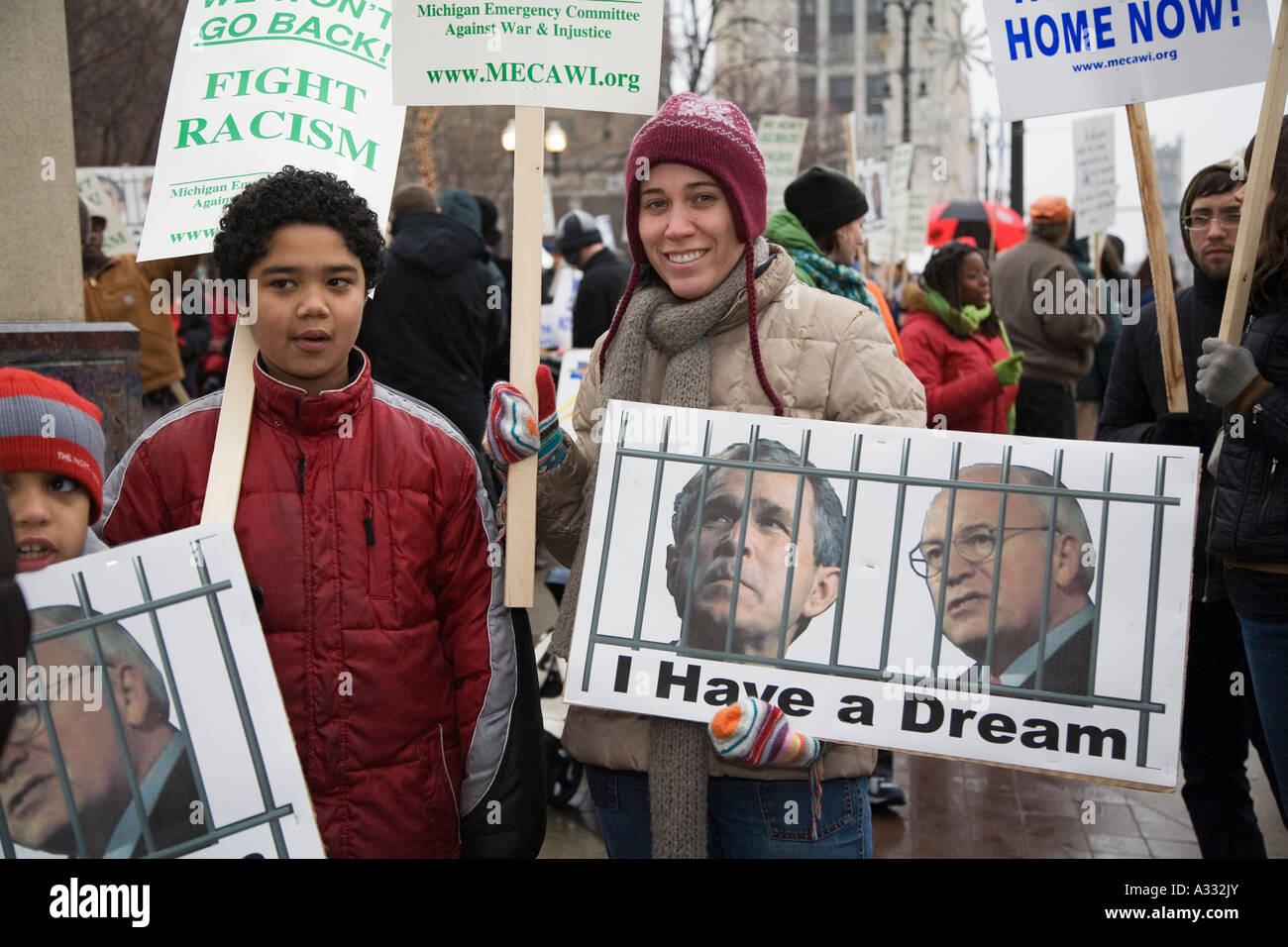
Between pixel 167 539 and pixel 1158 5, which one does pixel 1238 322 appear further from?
pixel 167 539

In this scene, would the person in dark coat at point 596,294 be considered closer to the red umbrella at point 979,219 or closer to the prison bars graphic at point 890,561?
the prison bars graphic at point 890,561

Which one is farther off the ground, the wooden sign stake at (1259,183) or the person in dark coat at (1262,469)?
the wooden sign stake at (1259,183)

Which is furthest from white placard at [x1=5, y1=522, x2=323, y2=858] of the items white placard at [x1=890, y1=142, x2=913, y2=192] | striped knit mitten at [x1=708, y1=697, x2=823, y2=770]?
white placard at [x1=890, y1=142, x2=913, y2=192]

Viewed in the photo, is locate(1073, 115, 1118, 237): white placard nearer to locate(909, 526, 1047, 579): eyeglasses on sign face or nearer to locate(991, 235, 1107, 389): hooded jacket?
locate(991, 235, 1107, 389): hooded jacket

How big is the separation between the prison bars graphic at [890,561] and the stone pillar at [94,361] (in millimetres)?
2537

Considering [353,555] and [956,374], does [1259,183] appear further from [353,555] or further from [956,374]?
[956,374]

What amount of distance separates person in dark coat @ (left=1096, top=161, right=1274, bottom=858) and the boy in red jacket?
2.03 metres

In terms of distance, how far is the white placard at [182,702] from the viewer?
2.07 metres

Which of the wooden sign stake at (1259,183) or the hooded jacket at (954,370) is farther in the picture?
the hooded jacket at (954,370)

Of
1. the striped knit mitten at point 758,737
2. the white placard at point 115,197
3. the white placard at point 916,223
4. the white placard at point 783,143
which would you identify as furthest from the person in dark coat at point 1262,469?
the white placard at point 916,223

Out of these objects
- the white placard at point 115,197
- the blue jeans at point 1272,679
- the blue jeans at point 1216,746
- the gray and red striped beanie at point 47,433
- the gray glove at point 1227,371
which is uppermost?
the white placard at point 115,197

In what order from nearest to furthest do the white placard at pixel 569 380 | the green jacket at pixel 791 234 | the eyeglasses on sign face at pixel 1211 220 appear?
the eyeglasses on sign face at pixel 1211 220
the green jacket at pixel 791 234
the white placard at pixel 569 380

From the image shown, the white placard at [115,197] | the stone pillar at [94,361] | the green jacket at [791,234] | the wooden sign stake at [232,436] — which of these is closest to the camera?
the wooden sign stake at [232,436]

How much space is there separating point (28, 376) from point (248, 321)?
403 millimetres
